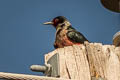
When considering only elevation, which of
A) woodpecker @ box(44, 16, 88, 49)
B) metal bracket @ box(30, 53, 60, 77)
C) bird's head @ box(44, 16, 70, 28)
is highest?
bird's head @ box(44, 16, 70, 28)

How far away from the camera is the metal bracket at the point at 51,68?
2443 mm

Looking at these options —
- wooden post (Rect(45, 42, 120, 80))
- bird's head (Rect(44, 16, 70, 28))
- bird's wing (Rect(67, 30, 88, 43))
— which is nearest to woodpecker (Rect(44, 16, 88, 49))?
bird's wing (Rect(67, 30, 88, 43))

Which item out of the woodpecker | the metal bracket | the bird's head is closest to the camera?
the metal bracket

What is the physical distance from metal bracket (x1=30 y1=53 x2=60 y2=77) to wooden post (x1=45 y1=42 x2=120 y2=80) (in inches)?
1.2

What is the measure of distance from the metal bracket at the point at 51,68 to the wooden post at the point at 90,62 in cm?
3

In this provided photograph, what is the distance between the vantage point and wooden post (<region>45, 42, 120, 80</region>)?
2512mm

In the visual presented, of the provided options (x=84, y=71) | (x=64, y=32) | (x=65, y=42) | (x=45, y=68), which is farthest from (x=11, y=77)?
(x=64, y=32)

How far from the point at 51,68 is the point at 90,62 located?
0.26m

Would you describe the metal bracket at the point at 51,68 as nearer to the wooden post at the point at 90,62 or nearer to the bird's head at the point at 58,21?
the wooden post at the point at 90,62

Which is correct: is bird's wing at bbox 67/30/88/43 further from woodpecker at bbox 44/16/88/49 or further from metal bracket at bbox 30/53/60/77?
metal bracket at bbox 30/53/60/77

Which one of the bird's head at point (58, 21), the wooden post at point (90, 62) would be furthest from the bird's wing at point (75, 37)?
the wooden post at point (90, 62)

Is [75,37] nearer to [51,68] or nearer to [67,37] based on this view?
[67,37]

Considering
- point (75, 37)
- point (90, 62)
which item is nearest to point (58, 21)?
point (75, 37)

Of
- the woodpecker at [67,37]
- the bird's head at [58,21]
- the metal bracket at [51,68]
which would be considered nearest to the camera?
the metal bracket at [51,68]
